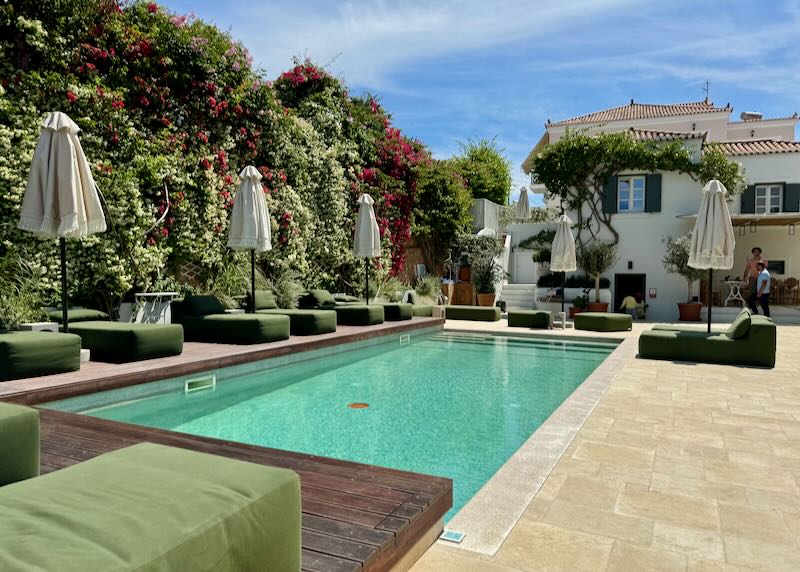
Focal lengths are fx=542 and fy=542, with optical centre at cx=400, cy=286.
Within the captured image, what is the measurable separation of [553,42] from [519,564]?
11467 millimetres

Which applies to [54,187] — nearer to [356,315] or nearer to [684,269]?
[356,315]

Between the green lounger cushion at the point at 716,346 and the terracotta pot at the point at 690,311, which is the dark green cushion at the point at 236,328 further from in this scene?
the terracotta pot at the point at 690,311

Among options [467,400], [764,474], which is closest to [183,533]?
[764,474]

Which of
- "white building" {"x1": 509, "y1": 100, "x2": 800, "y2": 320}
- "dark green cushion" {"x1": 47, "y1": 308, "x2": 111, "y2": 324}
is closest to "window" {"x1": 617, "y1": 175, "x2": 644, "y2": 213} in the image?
"white building" {"x1": 509, "y1": 100, "x2": 800, "y2": 320}

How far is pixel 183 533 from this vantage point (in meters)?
1.33

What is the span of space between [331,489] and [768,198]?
19.7 m

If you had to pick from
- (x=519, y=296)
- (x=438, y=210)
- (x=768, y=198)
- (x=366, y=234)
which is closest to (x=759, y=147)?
(x=768, y=198)

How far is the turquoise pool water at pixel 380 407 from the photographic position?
4.46m

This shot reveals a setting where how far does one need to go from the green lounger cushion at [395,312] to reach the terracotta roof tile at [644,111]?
1832 centimetres

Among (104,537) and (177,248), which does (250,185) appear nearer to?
(177,248)

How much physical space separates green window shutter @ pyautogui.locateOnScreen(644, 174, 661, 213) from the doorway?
2.10 metres

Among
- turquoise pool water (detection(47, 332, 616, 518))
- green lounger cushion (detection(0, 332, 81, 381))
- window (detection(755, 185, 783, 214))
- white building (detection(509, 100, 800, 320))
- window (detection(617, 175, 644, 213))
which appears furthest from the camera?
window (detection(755, 185, 783, 214))

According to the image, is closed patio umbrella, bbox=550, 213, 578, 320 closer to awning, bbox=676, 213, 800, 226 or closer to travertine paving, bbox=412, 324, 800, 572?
awning, bbox=676, 213, 800, 226

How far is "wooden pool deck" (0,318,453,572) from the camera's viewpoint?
81.3 inches
